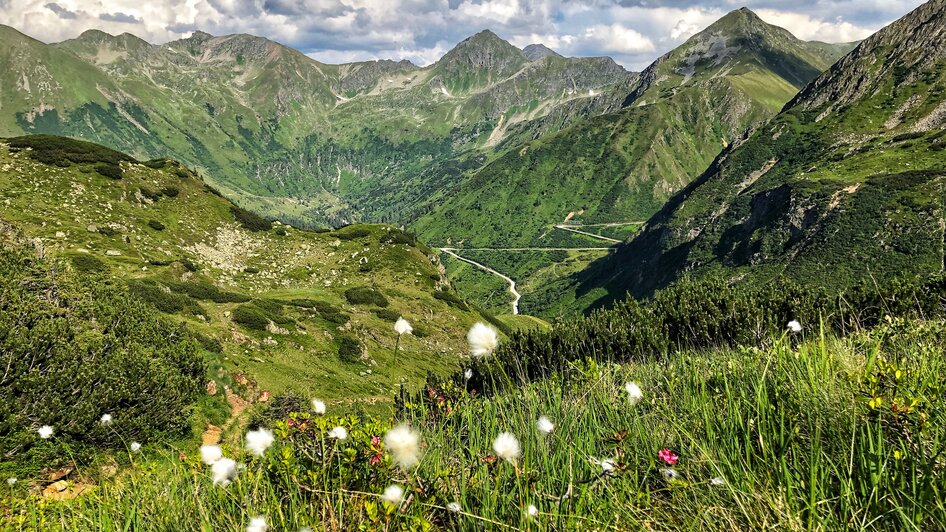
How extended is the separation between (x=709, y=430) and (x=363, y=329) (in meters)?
61.1

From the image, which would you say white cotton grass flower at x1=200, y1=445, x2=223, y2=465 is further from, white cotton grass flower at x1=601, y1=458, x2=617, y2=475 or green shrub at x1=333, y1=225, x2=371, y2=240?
green shrub at x1=333, y1=225, x2=371, y2=240

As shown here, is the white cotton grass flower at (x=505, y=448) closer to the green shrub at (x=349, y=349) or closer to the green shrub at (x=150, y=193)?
the green shrub at (x=349, y=349)

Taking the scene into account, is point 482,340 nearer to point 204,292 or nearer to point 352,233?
point 204,292

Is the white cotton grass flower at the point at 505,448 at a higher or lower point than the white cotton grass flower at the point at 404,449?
higher

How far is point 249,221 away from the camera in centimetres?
9162

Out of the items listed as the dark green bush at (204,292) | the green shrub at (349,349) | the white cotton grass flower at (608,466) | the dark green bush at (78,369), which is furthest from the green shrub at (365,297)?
the white cotton grass flower at (608,466)

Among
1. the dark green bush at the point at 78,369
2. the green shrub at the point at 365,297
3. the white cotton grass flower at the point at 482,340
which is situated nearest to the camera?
the white cotton grass flower at the point at 482,340

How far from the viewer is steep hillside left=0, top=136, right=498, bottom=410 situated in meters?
46.2

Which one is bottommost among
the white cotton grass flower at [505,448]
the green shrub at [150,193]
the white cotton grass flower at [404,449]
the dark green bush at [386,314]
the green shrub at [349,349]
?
the dark green bush at [386,314]

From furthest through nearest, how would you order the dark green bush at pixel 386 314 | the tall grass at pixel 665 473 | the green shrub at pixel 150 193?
the green shrub at pixel 150 193 → the dark green bush at pixel 386 314 → the tall grass at pixel 665 473

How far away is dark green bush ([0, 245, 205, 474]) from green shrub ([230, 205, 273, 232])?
65740 mm

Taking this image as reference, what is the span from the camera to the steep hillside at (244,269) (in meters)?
46.2

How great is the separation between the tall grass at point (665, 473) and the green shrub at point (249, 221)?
95.2 m

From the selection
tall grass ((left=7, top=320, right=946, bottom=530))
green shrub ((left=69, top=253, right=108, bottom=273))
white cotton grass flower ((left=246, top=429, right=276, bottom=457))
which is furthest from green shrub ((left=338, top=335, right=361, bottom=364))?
white cotton grass flower ((left=246, top=429, right=276, bottom=457))
